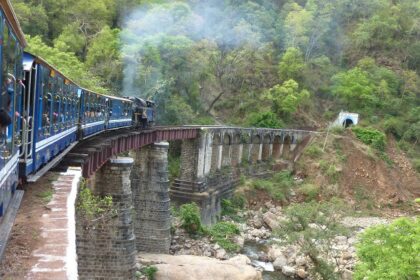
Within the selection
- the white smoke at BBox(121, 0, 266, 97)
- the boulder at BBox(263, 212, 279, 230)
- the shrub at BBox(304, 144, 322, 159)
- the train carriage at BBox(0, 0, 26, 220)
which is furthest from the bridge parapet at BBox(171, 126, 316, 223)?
the train carriage at BBox(0, 0, 26, 220)

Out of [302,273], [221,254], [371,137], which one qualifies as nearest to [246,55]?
[371,137]

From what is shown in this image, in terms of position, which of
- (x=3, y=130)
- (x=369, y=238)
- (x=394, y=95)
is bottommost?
(x=369, y=238)

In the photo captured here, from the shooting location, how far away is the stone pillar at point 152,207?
2581cm

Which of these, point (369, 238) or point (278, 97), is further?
point (278, 97)

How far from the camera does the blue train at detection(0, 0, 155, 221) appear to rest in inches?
248

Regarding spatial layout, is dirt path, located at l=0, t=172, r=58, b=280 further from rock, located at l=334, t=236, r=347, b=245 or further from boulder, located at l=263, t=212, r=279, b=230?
boulder, located at l=263, t=212, r=279, b=230

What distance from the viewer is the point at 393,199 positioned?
47.8 meters

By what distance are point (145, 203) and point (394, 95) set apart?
50.9 m

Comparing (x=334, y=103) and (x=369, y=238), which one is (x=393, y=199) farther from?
(x=369, y=238)

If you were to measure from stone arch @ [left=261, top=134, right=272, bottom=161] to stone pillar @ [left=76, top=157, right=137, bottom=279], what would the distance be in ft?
109

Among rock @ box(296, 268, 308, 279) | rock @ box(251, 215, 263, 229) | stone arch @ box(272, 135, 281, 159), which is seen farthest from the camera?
stone arch @ box(272, 135, 281, 159)

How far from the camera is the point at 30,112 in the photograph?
933 cm

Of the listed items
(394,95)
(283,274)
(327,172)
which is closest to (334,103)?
(394,95)

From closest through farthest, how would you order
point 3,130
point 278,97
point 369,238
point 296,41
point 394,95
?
point 3,130 → point 369,238 → point 278,97 → point 394,95 → point 296,41
